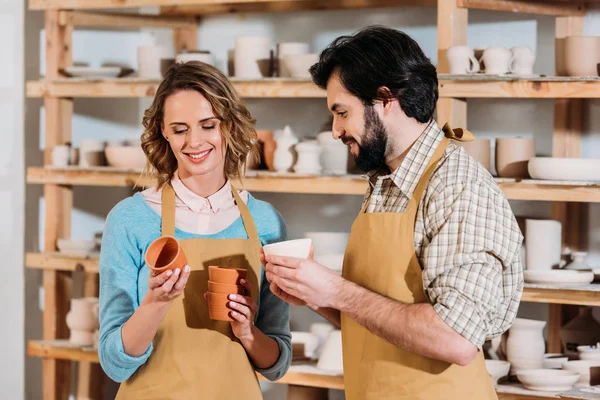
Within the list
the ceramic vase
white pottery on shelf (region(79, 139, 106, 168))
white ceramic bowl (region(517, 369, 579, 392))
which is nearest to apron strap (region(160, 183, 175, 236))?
white ceramic bowl (region(517, 369, 579, 392))

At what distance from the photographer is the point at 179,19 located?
13.0 ft

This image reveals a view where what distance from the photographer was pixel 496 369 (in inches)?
120

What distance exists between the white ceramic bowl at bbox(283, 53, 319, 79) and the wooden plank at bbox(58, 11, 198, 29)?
0.86 meters

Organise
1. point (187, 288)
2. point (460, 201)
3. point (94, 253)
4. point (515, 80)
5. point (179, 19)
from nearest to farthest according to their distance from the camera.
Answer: point (460, 201) → point (187, 288) → point (515, 80) → point (94, 253) → point (179, 19)

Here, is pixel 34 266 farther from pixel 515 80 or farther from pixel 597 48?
pixel 597 48

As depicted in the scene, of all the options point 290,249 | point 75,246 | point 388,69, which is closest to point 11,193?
point 75,246

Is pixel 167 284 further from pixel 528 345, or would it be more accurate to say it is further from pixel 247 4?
pixel 247 4

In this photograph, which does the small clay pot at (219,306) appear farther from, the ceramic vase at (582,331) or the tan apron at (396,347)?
the ceramic vase at (582,331)

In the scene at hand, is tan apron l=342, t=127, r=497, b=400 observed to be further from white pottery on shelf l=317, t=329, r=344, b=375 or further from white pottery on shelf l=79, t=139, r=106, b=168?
white pottery on shelf l=79, t=139, r=106, b=168

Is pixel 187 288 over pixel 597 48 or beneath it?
beneath

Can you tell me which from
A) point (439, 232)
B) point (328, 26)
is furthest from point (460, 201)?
point (328, 26)

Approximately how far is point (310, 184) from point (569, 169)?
0.89 m

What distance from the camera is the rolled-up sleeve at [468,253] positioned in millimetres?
1571

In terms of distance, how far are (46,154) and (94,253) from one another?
449 millimetres
